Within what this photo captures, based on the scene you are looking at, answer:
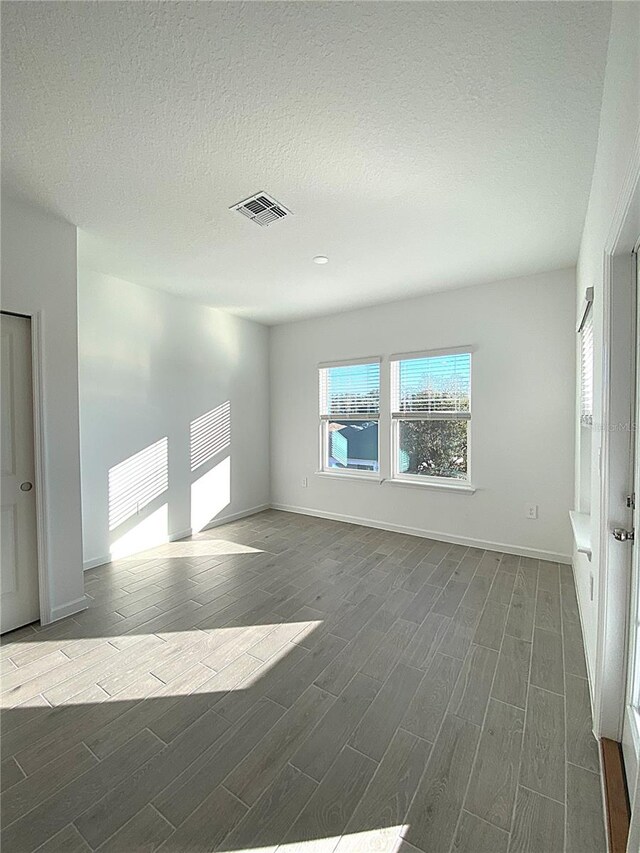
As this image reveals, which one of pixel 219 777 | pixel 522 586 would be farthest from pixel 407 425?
pixel 219 777

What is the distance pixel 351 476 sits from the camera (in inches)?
186

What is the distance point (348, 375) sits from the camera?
4.83m

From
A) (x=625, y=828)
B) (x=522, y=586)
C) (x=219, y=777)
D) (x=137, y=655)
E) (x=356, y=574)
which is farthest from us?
(x=356, y=574)

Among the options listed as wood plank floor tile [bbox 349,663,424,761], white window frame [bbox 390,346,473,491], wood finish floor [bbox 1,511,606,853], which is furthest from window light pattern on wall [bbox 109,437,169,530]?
wood plank floor tile [bbox 349,663,424,761]

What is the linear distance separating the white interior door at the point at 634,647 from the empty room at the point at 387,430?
3cm

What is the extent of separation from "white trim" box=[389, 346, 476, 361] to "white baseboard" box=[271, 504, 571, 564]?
2.01 m

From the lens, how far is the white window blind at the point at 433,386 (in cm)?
396

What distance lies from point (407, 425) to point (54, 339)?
3513 mm

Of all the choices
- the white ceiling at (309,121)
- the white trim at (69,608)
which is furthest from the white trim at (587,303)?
A: the white trim at (69,608)

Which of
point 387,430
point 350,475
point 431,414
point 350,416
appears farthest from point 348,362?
point 350,475

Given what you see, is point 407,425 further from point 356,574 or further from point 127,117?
point 127,117

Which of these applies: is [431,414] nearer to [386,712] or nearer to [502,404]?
[502,404]

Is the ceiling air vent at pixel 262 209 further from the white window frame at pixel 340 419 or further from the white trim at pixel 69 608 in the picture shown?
the white trim at pixel 69 608

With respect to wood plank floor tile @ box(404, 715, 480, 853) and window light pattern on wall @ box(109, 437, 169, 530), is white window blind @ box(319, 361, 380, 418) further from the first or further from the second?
wood plank floor tile @ box(404, 715, 480, 853)
